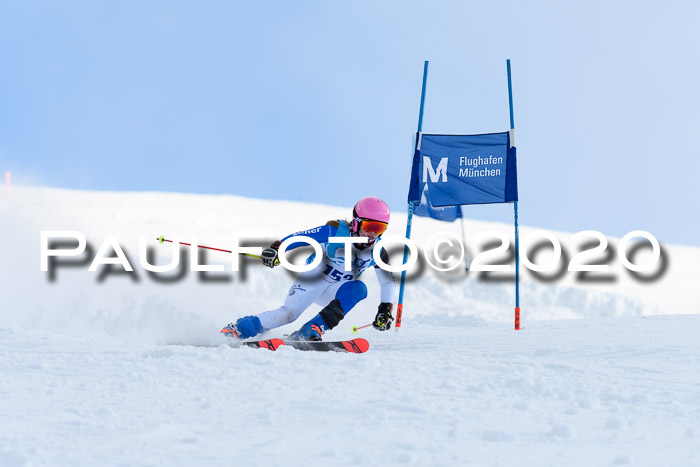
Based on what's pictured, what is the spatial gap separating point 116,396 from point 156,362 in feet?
2.14

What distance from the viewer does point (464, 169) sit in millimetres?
8375

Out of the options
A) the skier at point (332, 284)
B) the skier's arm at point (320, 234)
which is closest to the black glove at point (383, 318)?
the skier at point (332, 284)

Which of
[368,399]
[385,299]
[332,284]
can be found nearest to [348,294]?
[332,284]

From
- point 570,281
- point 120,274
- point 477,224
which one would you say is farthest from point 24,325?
point 477,224

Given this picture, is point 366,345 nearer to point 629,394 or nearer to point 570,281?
point 629,394

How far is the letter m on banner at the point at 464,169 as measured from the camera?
27.2 ft

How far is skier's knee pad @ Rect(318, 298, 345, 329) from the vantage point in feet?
19.1

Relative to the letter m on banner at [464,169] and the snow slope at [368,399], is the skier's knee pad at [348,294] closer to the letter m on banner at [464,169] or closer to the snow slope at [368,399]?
the snow slope at [368,399]

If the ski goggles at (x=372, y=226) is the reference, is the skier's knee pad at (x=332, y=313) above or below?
below

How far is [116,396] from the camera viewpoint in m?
3.29

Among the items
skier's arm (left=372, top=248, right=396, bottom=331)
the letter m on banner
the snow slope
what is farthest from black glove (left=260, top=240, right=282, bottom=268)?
the letter m on banner

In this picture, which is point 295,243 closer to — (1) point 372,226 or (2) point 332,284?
(2) point 332,284

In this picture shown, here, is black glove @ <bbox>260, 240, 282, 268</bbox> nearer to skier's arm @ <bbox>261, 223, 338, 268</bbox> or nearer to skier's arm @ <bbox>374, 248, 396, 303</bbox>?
skier's arm @ <bbox>261, 223, 338, 268</bbox>

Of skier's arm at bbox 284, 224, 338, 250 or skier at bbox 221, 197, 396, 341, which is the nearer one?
skier at bbox 221, 197, 396, 341
